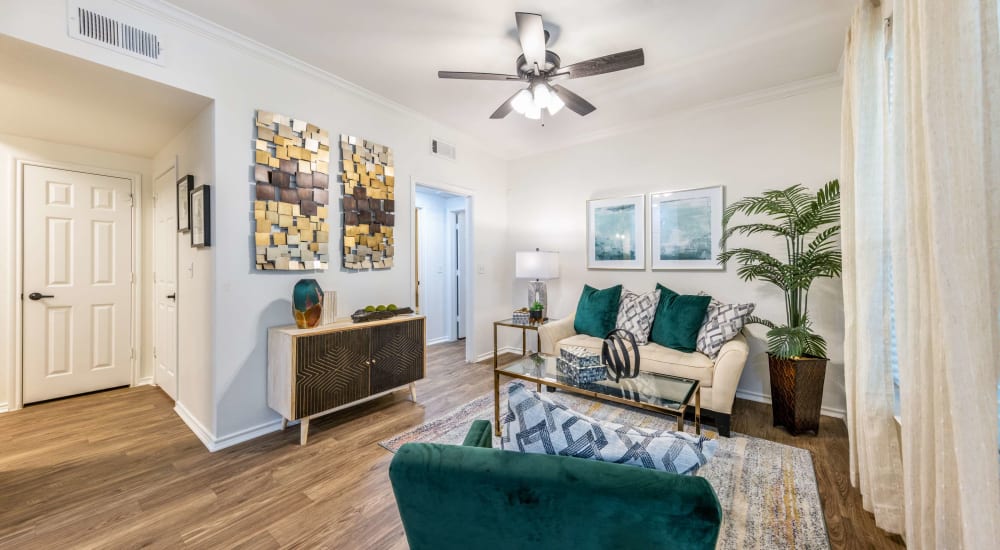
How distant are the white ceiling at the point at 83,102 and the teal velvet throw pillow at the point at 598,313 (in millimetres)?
3380

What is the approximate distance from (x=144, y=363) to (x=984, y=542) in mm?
5493

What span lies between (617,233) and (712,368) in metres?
1.76

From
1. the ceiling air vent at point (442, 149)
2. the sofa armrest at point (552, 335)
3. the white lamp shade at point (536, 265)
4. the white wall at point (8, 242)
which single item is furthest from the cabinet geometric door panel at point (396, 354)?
the white wall at point (8, 242)

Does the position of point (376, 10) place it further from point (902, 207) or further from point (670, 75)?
point (902, 207)

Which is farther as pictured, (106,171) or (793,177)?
(106,171)

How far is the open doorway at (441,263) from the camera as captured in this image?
5.45 meters

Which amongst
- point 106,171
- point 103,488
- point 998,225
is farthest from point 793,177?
point 106,171

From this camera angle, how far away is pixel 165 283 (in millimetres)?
3459

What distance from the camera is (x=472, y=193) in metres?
4.37

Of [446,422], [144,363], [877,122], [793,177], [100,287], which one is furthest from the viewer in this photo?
[144,363]

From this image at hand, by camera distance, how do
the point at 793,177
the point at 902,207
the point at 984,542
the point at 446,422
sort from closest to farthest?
the point at 984,542 → the point at 902,207 → the point at 446,422 → the point at 793,177

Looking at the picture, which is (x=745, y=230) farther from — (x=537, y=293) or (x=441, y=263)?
(x=441, y=263)

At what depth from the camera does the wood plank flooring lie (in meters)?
1.65

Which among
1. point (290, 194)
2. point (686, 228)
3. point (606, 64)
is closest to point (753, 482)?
point (686, 228)
